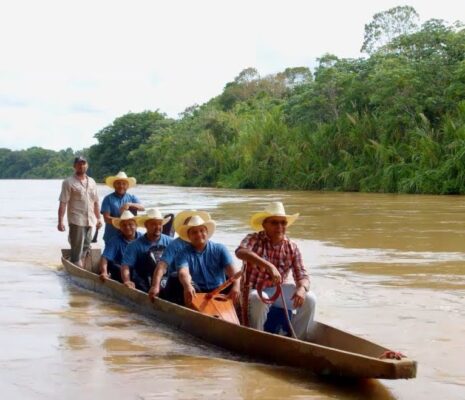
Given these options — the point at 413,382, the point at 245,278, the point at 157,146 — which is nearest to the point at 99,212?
the point at 245,278

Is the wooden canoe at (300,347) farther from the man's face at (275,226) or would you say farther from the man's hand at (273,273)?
the man's face at (275,226)

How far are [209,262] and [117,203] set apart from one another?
9.66 feet

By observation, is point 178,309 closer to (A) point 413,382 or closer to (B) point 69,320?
(B) point 69,320

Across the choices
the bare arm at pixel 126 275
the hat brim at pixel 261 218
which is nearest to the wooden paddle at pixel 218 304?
the hat brim at pixel 261 218

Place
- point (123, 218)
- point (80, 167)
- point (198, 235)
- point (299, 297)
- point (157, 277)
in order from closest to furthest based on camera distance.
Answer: point (299, 297)
point (198, 235)
point (157, 277)
point (123, 218)
point (80, 167)

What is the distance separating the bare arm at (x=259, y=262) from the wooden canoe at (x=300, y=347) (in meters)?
0.39

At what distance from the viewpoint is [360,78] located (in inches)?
1272

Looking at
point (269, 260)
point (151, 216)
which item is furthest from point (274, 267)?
point (151, 216)

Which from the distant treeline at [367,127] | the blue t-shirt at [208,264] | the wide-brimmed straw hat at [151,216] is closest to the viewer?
the blue t-shirt at [208,264]

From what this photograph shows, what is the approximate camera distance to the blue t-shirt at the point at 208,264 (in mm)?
6191

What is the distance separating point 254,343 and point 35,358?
165 cm

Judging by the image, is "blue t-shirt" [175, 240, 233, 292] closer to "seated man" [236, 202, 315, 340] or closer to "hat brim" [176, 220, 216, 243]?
"hat brim" [176, 220, 216, 243]

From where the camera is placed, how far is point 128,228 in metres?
8.03

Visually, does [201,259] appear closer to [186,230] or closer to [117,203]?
[186,230]
